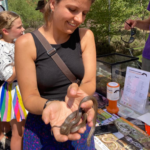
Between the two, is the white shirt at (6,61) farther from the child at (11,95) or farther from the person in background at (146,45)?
the person in background at (146,45)

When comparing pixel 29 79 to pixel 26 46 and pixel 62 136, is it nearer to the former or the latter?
pixel 26 46

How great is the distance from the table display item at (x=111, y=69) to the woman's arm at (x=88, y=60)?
1.26 meters

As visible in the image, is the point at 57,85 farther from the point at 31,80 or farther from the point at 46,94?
the point at 31,80

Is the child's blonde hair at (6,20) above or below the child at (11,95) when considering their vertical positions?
above

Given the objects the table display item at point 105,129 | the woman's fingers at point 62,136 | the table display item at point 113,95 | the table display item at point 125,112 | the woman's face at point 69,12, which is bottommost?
the table display item at point 105,129

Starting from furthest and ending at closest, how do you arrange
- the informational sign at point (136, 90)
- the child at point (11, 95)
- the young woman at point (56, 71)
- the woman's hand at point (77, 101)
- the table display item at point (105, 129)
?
the child at point (11, 95) → the informational sign at point (136, 90) → the table display item at point (105, 129) → the young woman at point (56, 71) → the woman's hand at point (77, 101)

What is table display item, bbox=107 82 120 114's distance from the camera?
238 centimetres

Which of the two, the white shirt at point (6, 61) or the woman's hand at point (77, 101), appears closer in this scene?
the woman's hand at point (77, 101)

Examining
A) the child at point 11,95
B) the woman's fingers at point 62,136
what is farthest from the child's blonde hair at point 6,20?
the woman's fingers at point 62,136

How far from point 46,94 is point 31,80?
268 millimetres

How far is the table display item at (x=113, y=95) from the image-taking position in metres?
2.38

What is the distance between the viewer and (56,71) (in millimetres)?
1506

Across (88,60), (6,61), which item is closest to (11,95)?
(6,61)

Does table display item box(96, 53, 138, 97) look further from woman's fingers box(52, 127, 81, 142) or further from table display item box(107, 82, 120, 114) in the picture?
woman's fingers box(52, 127, 81, 142)
